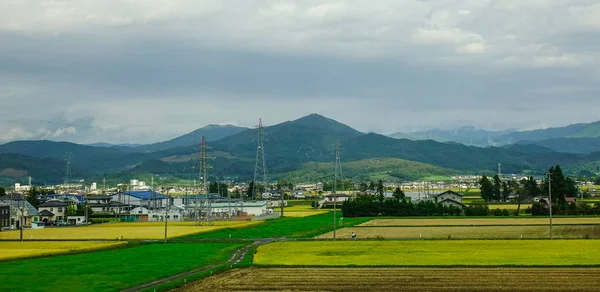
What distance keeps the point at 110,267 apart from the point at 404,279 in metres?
19.7

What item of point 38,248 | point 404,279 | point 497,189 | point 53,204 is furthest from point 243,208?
point 404,279

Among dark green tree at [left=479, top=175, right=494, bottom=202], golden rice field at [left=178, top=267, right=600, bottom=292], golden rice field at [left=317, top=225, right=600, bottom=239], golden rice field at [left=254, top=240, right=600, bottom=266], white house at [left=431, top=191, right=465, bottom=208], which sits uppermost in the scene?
dark green tree at [left=479, top=175, right=494, bottom=202]

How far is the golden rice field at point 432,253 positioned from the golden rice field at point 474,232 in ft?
22.2

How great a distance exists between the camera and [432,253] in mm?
49031

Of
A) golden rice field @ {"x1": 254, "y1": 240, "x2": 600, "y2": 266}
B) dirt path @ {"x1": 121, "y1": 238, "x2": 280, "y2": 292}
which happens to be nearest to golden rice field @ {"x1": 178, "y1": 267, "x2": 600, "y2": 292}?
dirt path @ {"x1": 121, "y1": 238, "x2": 280, "y2": 292}

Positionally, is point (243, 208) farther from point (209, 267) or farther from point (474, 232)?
point (209, 267)

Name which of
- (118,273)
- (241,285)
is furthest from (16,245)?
(241,285)

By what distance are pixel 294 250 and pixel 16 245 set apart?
28.5 meters

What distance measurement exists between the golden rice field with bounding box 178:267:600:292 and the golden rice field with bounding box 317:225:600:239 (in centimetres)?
2620

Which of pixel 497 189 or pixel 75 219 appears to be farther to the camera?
pixel 497 189

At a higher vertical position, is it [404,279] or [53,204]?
[53,204]

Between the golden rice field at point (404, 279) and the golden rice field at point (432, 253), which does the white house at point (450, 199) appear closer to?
the golden rice field at point (432, 253)

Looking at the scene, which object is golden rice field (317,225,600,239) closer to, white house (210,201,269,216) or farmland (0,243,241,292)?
farmland (0,243,241,292)

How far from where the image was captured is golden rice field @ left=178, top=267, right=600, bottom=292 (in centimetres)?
3312
